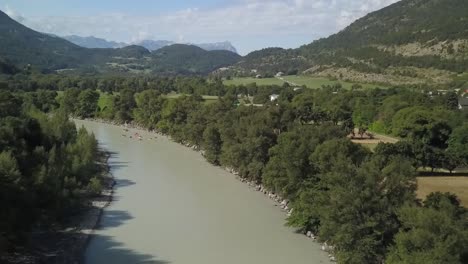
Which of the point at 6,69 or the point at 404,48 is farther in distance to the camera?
the point at 404,48

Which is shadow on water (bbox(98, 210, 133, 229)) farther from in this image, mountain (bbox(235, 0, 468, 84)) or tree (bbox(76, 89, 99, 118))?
mountain (bbox(235, 0, 468, 84))

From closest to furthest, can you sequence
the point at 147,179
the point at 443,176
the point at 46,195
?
the point at 46,195 → the point at 443,176 → the point at 147,179

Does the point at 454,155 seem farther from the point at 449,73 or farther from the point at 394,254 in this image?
the point at 449,73

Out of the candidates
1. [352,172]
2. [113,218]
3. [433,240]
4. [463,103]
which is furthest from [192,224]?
[463,103]

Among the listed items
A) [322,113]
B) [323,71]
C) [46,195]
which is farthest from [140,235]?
[323,71]

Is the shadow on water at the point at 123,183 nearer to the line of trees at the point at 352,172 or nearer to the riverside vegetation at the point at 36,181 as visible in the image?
the riverside vegetation at the point at 36,181

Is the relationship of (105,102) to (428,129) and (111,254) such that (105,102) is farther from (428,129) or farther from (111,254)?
(111,254)
